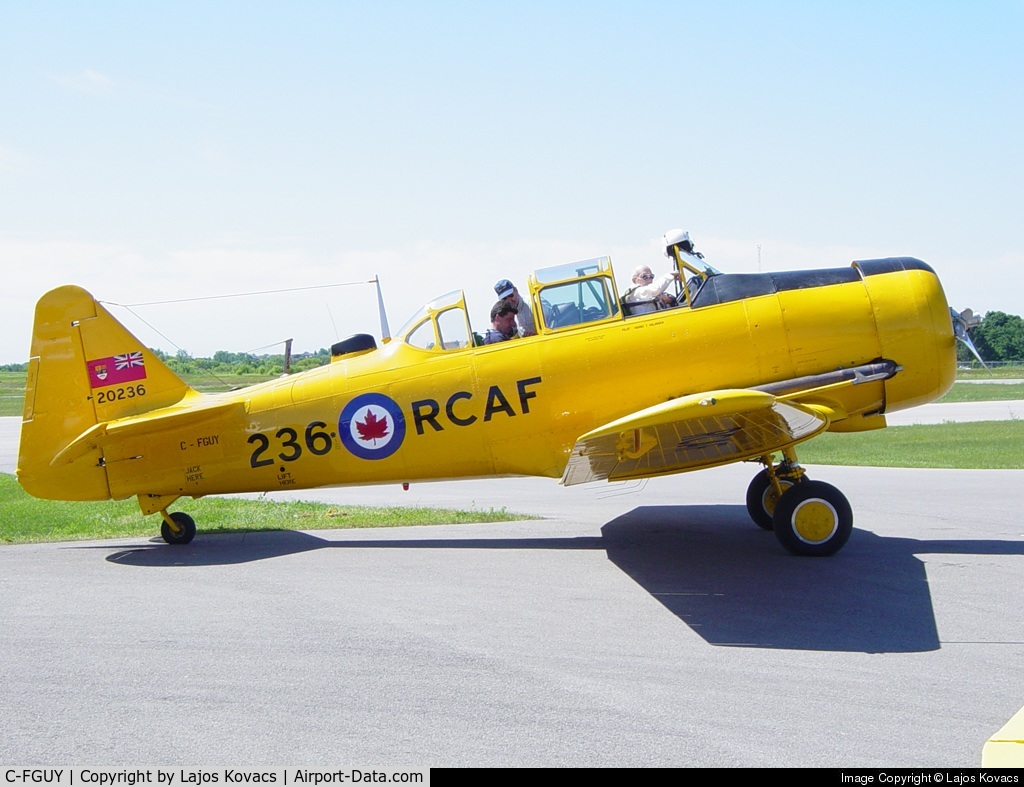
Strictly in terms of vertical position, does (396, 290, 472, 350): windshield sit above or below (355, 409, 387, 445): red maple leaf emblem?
above

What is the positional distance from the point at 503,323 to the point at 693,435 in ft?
7.94

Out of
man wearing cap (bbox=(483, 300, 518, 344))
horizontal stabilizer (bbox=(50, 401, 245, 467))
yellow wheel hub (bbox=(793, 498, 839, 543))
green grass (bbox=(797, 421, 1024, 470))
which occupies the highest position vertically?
man wearing cap (bbox=(483, 300, 518, 344))

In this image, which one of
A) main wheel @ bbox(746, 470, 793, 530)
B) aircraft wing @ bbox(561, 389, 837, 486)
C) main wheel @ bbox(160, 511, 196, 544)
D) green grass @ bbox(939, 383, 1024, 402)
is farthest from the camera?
green grass @ bbox(939, 383, 1024, 402)

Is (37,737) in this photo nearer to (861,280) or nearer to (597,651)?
(597,651)

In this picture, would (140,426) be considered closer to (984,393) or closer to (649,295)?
(649,295)

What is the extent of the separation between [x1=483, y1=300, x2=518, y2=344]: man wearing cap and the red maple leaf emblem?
1.38m

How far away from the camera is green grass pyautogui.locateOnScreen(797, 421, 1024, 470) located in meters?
15.0

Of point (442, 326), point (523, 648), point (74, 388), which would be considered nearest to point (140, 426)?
point (74, 388)

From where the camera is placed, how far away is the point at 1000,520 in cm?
966

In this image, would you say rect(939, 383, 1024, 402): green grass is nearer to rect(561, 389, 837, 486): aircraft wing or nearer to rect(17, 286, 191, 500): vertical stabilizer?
rect(561, 389, 837, 486): aircraft wing

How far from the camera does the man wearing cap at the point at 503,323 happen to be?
29.0 ft

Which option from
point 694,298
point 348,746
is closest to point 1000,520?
point 694,298

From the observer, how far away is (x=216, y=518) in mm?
11711

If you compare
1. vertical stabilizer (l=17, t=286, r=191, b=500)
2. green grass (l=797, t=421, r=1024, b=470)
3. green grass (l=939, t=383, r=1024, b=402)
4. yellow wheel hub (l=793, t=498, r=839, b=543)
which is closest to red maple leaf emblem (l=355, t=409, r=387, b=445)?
vertical stabilizer (l=17, t=286, r=191, b=500)
